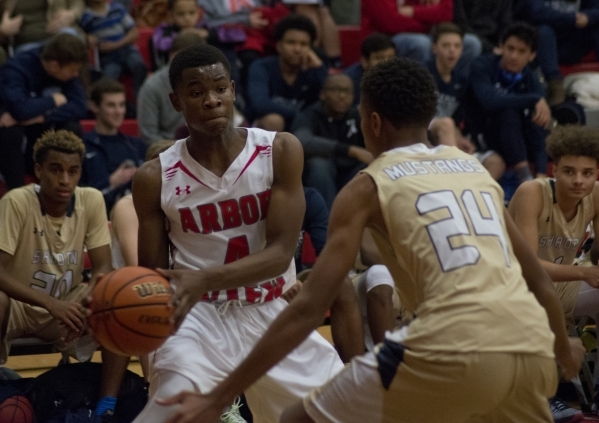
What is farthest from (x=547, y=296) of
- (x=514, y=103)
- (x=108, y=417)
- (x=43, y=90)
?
(x=43, y=90)

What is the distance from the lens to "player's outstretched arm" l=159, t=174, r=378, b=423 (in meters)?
2.84

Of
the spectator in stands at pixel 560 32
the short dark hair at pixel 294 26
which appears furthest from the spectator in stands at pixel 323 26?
the spectator in stands at pixel 560 32

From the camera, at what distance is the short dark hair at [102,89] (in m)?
7.23

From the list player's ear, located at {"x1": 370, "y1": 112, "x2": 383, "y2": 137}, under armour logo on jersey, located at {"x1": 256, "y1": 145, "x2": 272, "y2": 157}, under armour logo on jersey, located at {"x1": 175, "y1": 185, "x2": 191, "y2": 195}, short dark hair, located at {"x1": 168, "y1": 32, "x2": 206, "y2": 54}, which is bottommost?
short dark hair, located at {"x1": 168, "y1": 32, "x2": 206, "y2": 54}

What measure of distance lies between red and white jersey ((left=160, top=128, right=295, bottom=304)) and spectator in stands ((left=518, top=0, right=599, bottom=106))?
5.24m

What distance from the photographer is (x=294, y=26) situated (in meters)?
7.98

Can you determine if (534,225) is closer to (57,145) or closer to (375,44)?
(57,145)

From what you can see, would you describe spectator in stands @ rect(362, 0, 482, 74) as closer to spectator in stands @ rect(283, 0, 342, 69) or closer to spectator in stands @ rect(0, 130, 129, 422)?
spectator in stands @ rect(283, 0, 342, 69)

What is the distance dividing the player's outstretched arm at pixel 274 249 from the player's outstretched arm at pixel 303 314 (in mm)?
528

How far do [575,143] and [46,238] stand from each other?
10.1 ft

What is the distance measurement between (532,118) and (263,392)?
4.93m

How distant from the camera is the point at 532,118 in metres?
7.93

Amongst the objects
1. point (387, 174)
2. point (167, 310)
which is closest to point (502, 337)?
point (387, 174)

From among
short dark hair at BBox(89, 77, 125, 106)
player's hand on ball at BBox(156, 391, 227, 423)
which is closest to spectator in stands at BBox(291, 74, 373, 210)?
short dark hair at BBox(89, 77, 125, 106)
